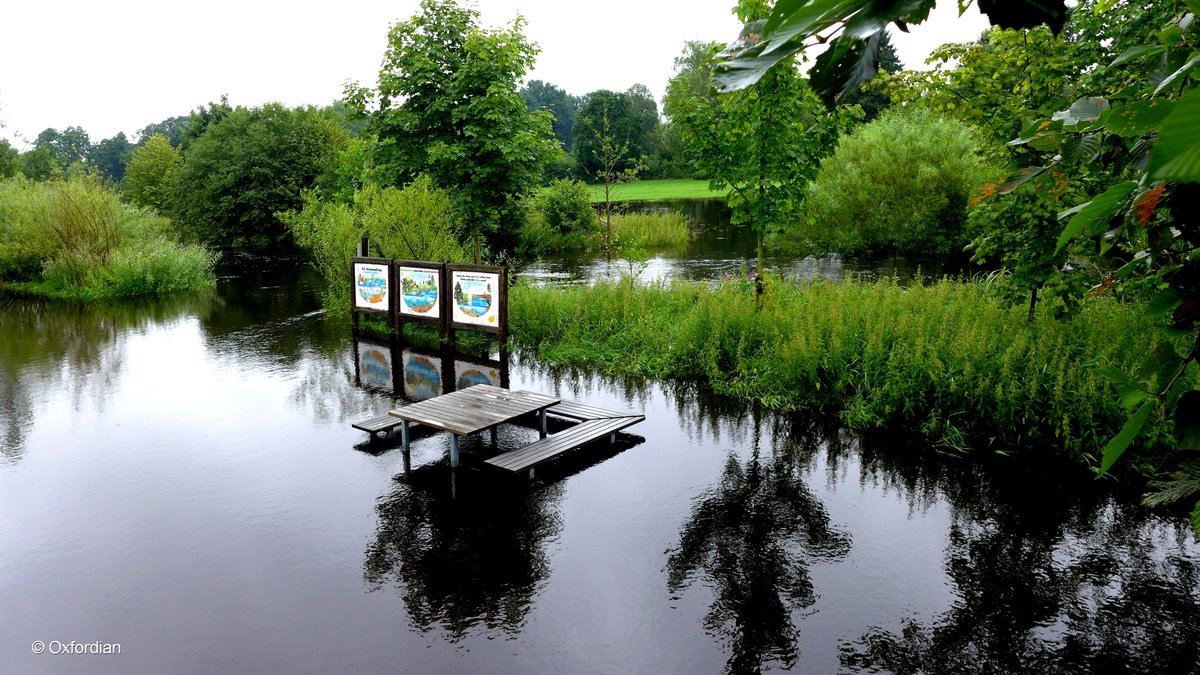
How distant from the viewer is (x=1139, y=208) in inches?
42.4

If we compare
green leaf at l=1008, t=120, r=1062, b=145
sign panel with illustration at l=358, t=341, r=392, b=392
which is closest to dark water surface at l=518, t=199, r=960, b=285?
sign panel with illustration at l=358, t=341, r=392, b=392

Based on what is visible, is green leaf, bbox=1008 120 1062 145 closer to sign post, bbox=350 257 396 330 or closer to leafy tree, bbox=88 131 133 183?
sign post, bbox=350 257 396 330

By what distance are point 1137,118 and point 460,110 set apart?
15.7 meters

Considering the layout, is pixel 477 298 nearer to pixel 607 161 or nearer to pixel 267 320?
pixel 267 320

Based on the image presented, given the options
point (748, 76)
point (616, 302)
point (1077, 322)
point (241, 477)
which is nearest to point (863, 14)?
point (748, 76)

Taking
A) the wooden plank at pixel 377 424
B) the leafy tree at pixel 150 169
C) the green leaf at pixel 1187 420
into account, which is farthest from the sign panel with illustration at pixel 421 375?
the leafy tree at pixel 150 169

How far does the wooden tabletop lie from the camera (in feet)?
27.2

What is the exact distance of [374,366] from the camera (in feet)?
44.1

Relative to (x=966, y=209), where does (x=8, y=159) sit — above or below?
above

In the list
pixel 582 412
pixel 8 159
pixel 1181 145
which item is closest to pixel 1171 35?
pixel 1181 145

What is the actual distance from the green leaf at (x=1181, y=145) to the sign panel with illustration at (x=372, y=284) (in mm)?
15727

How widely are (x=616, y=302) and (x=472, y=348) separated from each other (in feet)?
9.37

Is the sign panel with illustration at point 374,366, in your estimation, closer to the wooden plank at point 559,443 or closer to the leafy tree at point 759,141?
the wooden plank at point 559,443

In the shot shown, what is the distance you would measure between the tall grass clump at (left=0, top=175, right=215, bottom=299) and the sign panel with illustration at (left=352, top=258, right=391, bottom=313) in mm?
10793
